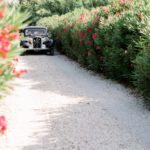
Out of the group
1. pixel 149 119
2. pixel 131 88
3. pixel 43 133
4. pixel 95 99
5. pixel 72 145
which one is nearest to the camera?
pixel 72 145

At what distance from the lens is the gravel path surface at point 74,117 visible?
23.8 feet

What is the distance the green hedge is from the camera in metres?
10.5

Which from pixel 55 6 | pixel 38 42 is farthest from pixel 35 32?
pixel 55 6

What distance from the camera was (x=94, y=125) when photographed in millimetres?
8414

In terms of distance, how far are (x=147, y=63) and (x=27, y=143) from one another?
347 cm

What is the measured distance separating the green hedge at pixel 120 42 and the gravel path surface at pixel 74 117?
1.71 ft

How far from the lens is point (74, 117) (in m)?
9.11

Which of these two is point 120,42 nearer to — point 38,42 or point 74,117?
point 74,117

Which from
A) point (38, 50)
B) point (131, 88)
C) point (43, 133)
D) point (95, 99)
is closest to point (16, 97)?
point (95, 99)

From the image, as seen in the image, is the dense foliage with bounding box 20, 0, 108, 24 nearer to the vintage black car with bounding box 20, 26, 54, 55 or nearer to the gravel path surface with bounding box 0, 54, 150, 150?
the vintage black car with bounding box 20, 26, 54, 55

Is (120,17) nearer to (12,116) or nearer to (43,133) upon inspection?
(12,116)

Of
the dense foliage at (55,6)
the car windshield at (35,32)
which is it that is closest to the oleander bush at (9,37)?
the car windshield at (35,32)

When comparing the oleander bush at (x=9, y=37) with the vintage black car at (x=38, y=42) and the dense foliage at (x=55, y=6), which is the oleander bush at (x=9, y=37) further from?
the dense foliage at (x=55, y=6)

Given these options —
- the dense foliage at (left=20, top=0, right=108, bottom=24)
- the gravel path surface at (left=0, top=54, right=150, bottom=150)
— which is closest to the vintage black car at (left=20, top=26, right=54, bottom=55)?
the gravel path surface at (left=0, top=54, right=150, bottom=150)
